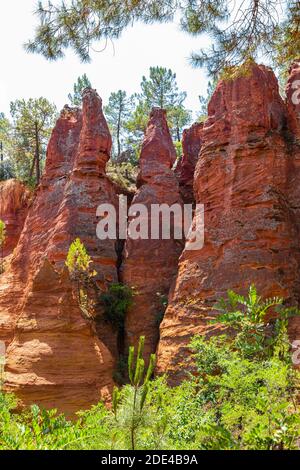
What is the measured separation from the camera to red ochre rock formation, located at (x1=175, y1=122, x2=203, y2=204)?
22844 mm

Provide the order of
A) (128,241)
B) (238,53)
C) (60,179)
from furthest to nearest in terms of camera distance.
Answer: (60,179) < (128,241) < (238,53)

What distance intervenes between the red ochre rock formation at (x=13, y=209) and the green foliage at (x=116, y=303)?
10373 mm

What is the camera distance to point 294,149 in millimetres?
15367

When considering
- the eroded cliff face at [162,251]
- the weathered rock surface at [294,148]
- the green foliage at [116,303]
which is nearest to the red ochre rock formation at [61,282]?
the eroded cliff face at [162,251]

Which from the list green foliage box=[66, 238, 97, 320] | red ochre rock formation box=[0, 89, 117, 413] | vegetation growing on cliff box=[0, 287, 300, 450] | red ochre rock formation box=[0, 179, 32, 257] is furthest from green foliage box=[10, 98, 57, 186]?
vegetation growing on cliff box=[0, 287, 300, 450]

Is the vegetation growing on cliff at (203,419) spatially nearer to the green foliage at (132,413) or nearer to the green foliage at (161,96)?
the green foliage at (132,413)

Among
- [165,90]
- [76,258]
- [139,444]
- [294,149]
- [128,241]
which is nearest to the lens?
[139,444]

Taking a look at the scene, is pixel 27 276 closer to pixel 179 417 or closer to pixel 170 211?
pixel 170 211

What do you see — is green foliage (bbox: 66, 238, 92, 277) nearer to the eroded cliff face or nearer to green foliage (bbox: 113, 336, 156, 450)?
the eroded cliff face

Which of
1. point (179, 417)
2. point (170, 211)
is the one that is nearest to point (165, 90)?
point (170, 211)

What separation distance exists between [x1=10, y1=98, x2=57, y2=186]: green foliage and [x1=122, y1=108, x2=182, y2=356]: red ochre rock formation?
35.0ft

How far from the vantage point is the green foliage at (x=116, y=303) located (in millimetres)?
17312

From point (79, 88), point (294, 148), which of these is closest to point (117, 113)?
point (79, 88)

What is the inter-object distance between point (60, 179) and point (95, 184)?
2.62m
